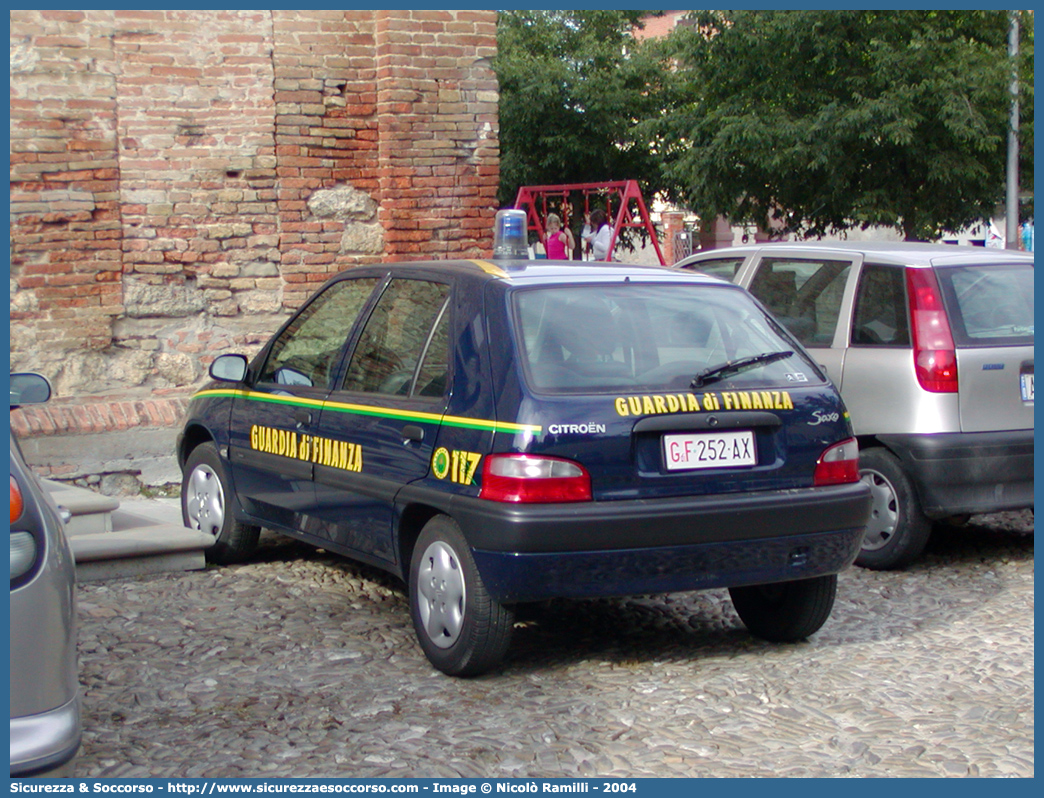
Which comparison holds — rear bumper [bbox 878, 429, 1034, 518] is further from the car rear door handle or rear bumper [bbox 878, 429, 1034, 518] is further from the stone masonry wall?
the stone masonry wall

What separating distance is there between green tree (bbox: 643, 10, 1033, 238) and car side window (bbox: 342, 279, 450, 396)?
17.8 metres

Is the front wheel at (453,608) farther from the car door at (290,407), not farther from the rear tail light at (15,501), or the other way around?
the rear tail light at (15,501)

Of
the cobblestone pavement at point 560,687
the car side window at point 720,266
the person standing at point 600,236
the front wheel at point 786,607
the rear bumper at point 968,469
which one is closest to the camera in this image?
the cobblestone pavement at point 560,687

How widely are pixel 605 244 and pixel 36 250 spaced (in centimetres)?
1338

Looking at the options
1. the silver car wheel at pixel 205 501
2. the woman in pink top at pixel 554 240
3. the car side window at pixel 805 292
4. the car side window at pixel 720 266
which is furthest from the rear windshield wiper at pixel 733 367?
the woman in pink top at pixel 554 240

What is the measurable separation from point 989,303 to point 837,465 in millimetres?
2140

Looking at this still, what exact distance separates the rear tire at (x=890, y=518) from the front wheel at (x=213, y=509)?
3136mm

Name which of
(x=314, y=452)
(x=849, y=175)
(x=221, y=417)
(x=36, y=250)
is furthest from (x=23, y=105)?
(x=849, y=175)

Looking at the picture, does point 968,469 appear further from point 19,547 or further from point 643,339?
point 19,547

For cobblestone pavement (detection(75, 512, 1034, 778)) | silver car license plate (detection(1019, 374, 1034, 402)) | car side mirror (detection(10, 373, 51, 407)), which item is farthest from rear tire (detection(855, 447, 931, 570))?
car side mirror (detection(10, 373, 51, 407))

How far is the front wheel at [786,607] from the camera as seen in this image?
5.41 meters

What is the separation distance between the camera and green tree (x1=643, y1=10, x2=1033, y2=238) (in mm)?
22297

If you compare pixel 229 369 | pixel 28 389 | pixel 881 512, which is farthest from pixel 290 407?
pixel 881 512

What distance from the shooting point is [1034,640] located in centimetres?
557
